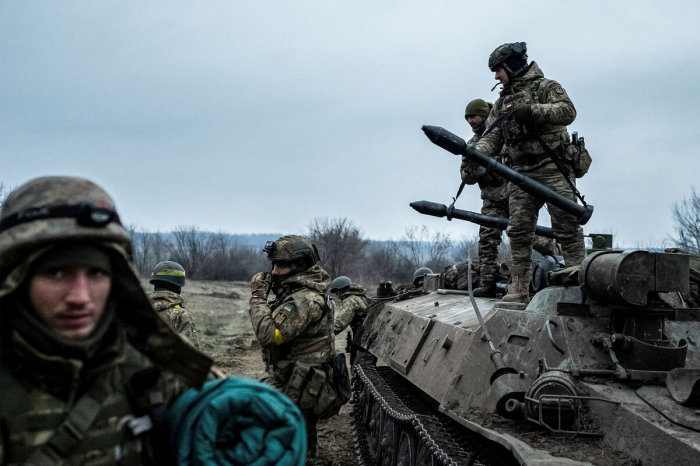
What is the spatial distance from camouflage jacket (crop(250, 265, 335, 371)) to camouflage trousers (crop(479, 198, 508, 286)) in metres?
2.62

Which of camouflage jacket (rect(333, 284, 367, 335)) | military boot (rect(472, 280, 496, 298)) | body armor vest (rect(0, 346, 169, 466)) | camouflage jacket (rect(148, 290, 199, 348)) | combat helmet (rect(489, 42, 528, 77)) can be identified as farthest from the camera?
camouflage jacket (rect(333, 284, 367, 335))

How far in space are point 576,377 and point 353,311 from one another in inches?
222

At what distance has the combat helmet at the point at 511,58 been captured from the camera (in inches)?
266

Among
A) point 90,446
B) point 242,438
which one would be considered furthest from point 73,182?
point 242,438

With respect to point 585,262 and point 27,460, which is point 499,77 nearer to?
point 585,262

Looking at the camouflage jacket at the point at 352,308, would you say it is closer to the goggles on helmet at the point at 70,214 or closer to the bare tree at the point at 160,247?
the goggles on helmet at the point at 70,214

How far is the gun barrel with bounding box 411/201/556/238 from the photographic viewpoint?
24.7ft

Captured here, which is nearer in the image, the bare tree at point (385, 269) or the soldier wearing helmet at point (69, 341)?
the soldier wearing helmet at point (69, 341)

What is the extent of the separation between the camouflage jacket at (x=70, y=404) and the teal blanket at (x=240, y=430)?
0.13m

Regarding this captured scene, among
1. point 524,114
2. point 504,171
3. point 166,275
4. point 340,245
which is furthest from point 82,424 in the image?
point 340,245

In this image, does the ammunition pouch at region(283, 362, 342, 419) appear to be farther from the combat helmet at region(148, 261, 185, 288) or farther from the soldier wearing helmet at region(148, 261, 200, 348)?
the combat helmet at region(148, 261, 185, 288)

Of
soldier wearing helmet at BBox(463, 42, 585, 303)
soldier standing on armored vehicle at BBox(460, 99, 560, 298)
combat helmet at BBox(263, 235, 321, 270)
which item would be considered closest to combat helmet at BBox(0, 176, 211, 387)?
combat helmet at BBox(263, 235, 321, 270)

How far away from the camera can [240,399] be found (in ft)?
5.96

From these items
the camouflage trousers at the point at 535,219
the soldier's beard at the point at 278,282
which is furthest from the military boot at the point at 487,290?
the soldier's beard at the point at 278,282
